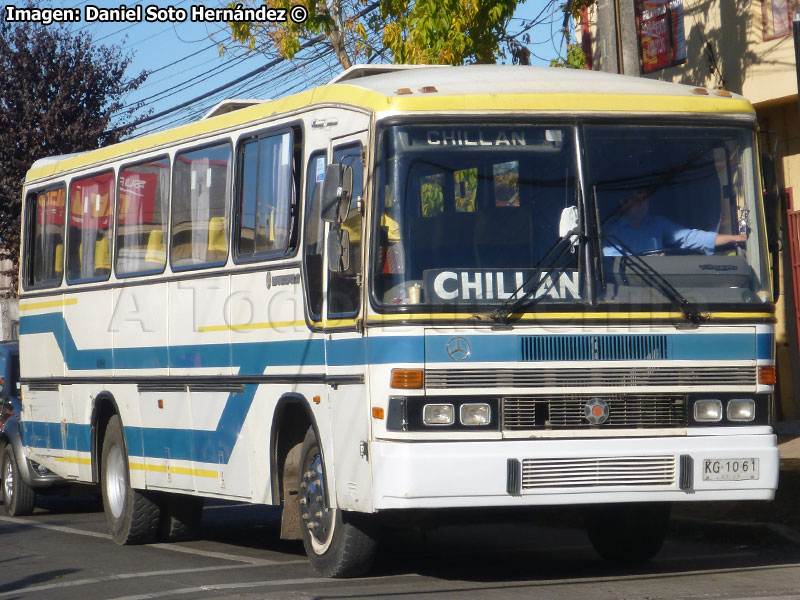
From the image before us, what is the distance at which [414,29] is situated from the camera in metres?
15.7

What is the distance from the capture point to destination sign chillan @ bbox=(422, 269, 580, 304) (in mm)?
8602

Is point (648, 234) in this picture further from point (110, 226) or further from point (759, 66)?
point (759, 66)

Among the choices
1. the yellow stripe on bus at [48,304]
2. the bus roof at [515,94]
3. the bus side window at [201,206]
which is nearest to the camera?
the bus roof at [515,94]

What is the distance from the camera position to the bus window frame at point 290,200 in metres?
9.84

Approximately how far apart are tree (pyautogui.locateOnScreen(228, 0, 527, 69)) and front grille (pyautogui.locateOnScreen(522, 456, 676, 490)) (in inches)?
302

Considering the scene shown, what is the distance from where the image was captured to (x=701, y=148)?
924 cm

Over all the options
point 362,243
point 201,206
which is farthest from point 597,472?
point 201,206

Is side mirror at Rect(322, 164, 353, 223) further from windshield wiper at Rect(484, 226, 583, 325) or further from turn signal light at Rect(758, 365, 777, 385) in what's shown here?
turn signal light at Rect(758, 365, 777, 385)

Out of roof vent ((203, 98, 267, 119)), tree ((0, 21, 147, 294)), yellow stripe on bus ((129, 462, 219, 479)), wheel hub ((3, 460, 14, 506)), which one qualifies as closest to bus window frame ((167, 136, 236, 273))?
roof vent ((203, 98, 267, 119))

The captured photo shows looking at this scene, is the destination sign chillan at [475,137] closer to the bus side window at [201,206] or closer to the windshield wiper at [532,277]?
the windshield wiper at [532,277]

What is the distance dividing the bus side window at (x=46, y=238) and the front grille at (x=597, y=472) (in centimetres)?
700

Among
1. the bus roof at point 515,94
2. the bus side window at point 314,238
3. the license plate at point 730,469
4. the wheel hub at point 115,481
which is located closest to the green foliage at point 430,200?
the bus roof at point 515,94

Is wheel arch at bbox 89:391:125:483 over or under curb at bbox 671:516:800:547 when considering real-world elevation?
over

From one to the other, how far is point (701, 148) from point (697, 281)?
891mm
